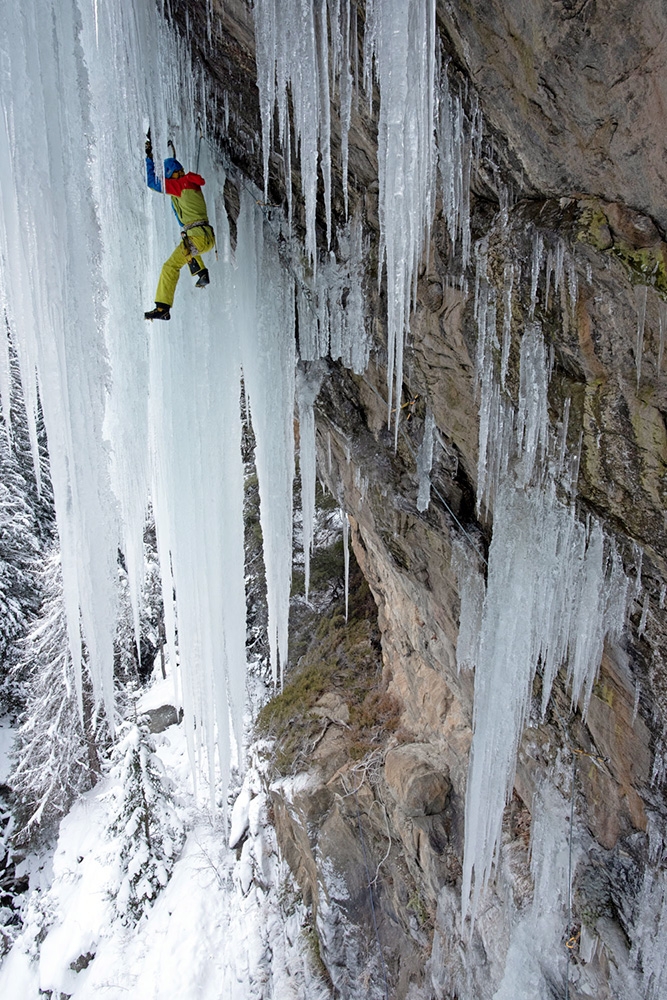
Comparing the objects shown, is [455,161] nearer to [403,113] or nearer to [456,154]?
[456,154]

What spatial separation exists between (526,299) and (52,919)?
420 inches

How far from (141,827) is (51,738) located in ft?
8.43

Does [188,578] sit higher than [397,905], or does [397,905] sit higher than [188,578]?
[188,578]

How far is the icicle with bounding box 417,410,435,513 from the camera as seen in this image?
4.25 metres

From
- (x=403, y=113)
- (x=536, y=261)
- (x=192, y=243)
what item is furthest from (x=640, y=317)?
(x=192, y=243)

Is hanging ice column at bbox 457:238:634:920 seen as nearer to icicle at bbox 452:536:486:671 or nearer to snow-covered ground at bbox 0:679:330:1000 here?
icicle at bbox 452:536:486:671

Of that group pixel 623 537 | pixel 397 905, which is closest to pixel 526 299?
pixel 623 537

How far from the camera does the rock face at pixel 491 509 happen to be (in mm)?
2510

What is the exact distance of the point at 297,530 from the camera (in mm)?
11008

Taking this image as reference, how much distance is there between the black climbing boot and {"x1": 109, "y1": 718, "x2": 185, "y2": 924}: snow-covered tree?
24.9ft

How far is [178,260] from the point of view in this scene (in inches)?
143

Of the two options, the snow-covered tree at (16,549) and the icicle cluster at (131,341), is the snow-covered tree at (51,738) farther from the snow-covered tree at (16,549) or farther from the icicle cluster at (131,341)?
the icicle cluster at (131,341)

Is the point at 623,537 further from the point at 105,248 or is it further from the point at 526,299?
the point at 105,248

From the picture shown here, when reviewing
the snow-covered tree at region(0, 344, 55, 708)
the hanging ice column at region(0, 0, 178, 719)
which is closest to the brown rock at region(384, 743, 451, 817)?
the hanging ice column at region(0, 0, 178, 719)
